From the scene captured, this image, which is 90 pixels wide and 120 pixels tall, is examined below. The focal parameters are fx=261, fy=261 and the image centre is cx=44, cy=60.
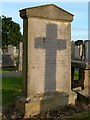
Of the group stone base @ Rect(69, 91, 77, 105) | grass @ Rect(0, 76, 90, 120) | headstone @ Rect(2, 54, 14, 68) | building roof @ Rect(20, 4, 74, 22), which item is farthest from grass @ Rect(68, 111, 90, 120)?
headstone @ Rect(2, 54, 14, 68)

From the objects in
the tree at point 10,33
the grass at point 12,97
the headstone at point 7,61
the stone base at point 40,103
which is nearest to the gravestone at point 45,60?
the stone base at point 40,103

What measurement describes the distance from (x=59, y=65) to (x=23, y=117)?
182 centimetres

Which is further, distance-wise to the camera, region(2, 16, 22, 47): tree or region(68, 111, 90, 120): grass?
region(2, 16, 22, 47): tree

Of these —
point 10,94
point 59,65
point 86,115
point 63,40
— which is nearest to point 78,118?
point 86,115

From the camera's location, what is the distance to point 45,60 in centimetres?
708

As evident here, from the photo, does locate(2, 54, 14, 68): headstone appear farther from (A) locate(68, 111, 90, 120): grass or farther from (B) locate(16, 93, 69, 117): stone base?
(A) locate(68, 111, 90, 120): grass

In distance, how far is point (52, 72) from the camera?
7.23 m

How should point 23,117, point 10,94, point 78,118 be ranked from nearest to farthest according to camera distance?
point 78,118 → point 23,117 → point 10,94

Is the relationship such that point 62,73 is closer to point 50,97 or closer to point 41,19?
point 50,97

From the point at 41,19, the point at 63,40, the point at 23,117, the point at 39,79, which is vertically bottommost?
the point at 23,117

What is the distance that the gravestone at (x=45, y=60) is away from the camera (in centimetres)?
671

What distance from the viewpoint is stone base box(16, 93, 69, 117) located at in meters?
6.61

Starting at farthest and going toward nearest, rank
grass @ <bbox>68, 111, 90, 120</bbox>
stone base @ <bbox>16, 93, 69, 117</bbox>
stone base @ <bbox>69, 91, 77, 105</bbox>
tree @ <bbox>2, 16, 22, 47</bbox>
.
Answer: tree @ <bbox>2, 16, 22, 47</bbox>
stone base @ <bbox>69, 91, 77, 105</bbox>
stone base @ <bbox>16, 93, 69, 117</bbox>
grass @ <bbox>68, 111, 90, 120</bbox>

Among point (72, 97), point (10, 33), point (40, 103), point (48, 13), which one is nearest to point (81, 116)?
point (40, 103)
